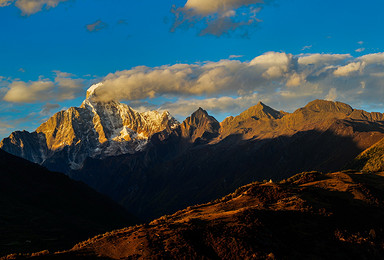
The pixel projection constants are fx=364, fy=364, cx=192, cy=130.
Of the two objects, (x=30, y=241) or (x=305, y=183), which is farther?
(x=30, y=241)

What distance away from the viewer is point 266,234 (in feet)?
176

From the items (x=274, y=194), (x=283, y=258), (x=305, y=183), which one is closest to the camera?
(x=283, y=258)

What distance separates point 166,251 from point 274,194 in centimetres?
3459

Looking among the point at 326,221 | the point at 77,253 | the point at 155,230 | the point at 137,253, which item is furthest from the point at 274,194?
the point at 77,253

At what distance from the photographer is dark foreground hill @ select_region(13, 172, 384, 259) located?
4934 cm

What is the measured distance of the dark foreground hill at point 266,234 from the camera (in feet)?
162

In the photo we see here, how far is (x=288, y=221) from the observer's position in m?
59.4

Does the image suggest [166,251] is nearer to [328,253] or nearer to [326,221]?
[328,253]

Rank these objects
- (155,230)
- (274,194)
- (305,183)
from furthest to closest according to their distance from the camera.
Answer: (305,183)
(274,194)
(155,230)

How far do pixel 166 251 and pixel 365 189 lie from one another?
51577 mm

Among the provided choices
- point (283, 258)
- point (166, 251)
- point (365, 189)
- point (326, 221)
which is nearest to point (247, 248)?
point (283, 258)

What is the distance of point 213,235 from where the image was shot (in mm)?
51969

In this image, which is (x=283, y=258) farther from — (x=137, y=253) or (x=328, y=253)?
(x=137, y=253)

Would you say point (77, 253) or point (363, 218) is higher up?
point (77, 253)
